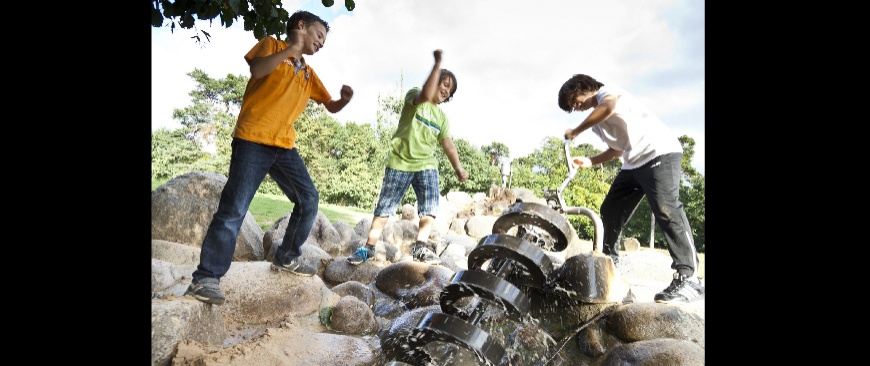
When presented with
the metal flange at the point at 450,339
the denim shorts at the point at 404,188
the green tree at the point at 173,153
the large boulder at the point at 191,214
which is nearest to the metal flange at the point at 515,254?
the metal flange at the point at 450,339

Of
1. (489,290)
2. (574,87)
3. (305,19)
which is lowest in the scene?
(489,290)

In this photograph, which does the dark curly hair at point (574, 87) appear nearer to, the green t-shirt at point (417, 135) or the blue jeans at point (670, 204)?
the blue jeans at point (670, 204)

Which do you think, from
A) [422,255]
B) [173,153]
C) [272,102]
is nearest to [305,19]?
[272,102]

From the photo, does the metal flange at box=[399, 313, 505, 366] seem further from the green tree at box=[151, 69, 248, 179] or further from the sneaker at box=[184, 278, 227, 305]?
the green tree at box=[151, 69, 248, 179]

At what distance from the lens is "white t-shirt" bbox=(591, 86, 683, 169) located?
3159 millimetres

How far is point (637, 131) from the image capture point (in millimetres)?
3211

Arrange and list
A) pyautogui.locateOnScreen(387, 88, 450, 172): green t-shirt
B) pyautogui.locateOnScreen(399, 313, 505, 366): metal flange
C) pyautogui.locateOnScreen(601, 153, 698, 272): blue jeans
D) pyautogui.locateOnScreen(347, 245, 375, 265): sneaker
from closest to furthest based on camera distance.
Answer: pyautogui.locateOnScreen(399, 313, 505, 366): metal flange, pyautogui.locateOnScreen(601, 153, 698, 272): blue jeans, pyautogui.locateOnScreen(387, 88, 450, 172): green t-shirt, pyautogui.locateOnScreen(347, 245, 375, 265): sneaker

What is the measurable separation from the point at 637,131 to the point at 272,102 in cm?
235

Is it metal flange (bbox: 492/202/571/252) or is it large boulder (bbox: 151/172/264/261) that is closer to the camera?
metal flange (bbox: 492/202/571/252)

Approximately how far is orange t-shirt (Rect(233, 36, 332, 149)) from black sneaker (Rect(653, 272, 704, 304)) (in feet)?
8.07

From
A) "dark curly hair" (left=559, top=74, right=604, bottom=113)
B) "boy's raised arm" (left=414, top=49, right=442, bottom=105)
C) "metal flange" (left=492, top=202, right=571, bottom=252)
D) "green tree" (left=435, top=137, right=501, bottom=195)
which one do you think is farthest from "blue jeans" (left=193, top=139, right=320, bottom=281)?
"green tree" (left=435, top=137, right=501, bottom=195)

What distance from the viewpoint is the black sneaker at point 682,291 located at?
290 centimetres

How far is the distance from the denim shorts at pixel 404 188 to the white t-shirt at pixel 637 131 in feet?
5.58

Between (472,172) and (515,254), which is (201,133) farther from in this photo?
(515,254)
